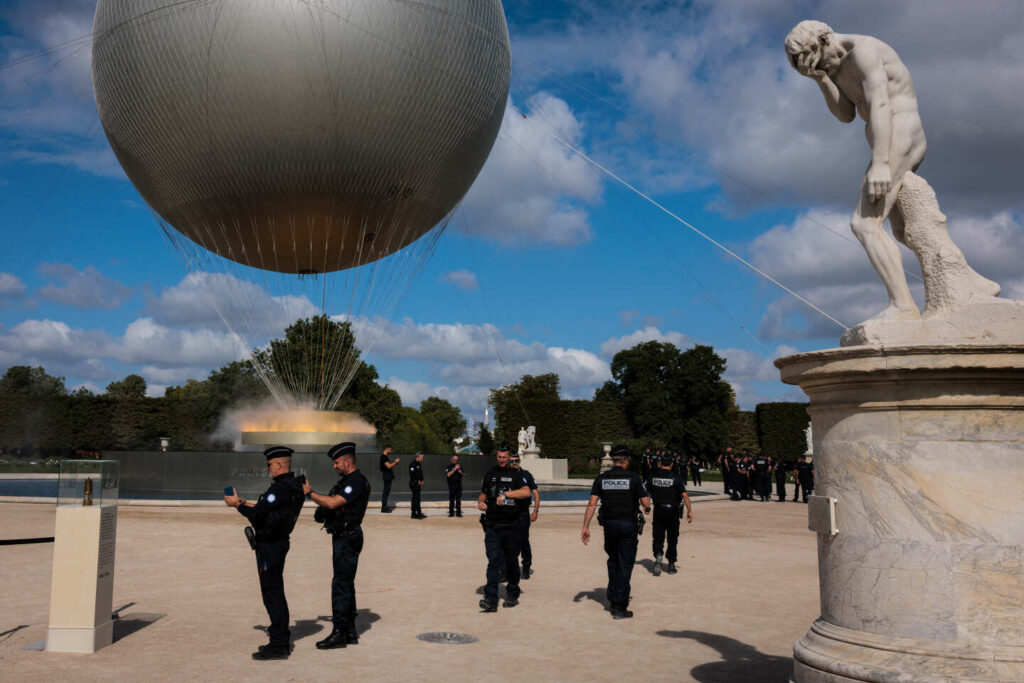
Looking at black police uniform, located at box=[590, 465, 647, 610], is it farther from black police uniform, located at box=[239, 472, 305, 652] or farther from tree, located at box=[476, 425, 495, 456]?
tree, located at box=[476, 425, 495, 456]

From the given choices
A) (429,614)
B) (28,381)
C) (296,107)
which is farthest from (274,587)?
(28,381)

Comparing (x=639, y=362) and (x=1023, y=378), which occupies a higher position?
(x=639, y=362)

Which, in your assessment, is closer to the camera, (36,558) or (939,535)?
(939,535)

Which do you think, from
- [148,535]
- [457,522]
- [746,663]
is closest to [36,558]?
[148,535]

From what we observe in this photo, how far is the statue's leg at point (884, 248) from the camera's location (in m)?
5.27

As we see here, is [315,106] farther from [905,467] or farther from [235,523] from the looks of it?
[905,467]

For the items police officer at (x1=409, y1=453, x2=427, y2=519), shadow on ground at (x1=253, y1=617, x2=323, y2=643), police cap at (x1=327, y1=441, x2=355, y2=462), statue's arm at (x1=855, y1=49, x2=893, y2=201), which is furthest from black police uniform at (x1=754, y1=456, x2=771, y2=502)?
statue's arm at (x1=855, y1=49, x2=893, y2=201)

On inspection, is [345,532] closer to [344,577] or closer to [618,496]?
[344,577]

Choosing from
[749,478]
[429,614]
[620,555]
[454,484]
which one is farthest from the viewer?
[749,478]

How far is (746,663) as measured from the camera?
6.88m

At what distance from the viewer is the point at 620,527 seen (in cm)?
926

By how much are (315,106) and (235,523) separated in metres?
10.1

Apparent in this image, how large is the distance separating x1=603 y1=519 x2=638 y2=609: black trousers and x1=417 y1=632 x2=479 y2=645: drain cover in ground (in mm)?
1862

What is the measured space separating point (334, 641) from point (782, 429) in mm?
58789
